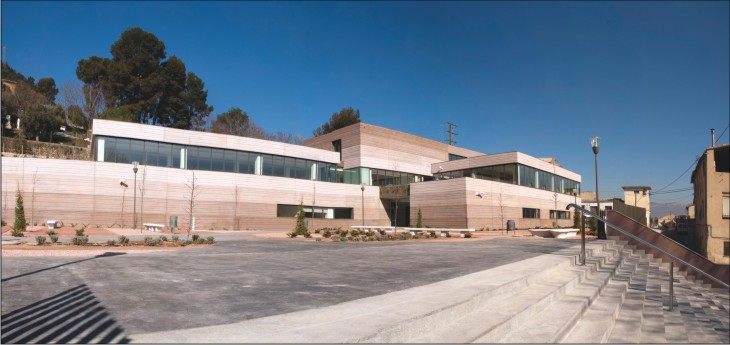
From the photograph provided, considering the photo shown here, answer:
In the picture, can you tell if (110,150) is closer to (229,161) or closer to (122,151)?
(122,151)

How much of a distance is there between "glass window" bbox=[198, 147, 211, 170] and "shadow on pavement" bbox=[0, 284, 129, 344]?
3162 cm

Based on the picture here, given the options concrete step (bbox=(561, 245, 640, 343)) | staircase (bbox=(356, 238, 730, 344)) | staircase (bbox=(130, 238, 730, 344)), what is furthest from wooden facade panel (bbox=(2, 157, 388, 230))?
concrete step (bbox=(561, 245, 640, 343))

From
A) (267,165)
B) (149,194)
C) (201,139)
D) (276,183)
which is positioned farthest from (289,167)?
(149,194)

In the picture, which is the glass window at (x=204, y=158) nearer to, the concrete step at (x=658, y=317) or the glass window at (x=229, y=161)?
the glass window at (x=229, y=161)

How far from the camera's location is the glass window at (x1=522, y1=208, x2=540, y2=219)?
4844 centimetres

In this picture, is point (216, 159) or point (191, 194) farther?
point (216, 159)

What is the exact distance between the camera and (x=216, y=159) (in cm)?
3719

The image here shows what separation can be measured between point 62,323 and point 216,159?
33.7 meters

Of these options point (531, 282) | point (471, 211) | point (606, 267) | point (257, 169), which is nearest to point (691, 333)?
point (531, 282)

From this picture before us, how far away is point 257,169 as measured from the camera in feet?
129

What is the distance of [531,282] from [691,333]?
8.19 ft

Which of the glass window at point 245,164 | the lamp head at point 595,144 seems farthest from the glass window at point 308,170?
the lamp head at point 595,144

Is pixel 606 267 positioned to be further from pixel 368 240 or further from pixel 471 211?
pixel 471 211

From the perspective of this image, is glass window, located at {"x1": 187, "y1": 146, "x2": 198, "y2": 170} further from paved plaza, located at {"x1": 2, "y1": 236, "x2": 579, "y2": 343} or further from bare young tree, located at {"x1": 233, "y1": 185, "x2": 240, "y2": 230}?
paved plaza, located at {"x1": 2, "y1": 236, "x2": 579, "y2": 343}
